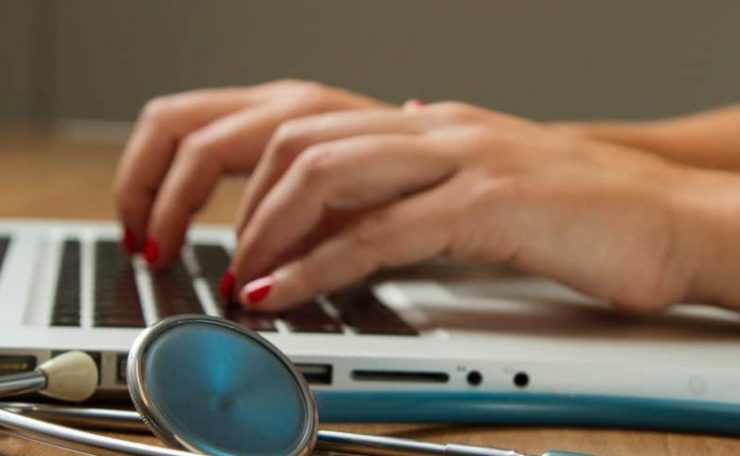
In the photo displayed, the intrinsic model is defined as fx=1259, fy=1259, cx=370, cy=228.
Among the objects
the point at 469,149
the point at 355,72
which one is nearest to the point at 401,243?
the point at 469,149

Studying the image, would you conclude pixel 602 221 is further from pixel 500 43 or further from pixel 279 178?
pixel 500 43

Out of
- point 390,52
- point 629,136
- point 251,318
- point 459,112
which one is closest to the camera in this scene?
point 251,318

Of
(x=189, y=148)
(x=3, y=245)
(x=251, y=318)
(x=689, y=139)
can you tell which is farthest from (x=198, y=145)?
(x=689, y=139)

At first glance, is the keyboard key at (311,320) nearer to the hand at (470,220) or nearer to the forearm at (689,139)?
the hand at (470,220)

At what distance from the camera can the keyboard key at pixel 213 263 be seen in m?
0.66

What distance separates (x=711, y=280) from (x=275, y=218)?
0.70ft

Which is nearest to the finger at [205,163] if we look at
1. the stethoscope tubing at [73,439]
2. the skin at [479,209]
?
the skin at [479,209]

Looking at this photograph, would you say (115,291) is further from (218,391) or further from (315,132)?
(218,391)

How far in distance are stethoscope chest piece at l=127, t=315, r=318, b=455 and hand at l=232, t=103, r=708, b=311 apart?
18 cm

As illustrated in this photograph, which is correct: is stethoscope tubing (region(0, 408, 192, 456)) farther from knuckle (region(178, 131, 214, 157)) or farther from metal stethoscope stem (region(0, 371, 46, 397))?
knuckle (region(178, 131, 214, 157))

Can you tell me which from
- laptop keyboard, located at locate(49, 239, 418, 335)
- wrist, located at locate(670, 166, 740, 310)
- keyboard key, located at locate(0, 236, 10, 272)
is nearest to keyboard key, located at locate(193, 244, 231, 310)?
laptop keyboard, located at locate(49, 239, 418, 335)

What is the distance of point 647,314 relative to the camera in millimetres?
620

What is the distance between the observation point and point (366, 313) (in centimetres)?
58

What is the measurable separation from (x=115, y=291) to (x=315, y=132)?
0.13 meters
